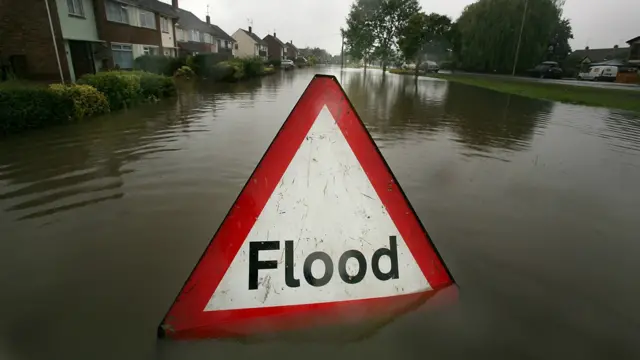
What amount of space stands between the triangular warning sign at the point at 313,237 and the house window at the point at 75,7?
23.6 m

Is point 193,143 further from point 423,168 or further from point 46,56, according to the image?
point 46,56

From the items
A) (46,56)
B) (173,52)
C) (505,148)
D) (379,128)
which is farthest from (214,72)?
(505,148)

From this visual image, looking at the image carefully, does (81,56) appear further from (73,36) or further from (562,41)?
(562,41)

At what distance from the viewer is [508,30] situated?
3856cm

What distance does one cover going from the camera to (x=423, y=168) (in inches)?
229

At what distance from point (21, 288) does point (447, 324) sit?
3082mm

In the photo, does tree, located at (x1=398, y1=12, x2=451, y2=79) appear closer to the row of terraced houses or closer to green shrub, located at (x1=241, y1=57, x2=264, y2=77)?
green shrub, located at (x1=241, y1=57, x2=264, y2=77)

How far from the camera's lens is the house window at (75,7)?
18.4 m

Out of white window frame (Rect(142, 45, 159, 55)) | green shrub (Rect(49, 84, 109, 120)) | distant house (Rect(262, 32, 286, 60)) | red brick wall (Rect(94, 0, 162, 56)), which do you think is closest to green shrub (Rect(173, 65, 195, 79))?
white window frame (Rect(142, 45, 159, 55))

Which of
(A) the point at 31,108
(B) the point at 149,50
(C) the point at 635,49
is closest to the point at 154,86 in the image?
(A) the point at 31,108

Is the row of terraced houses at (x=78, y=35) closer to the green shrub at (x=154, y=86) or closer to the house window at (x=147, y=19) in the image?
the house window at (x=147, y=19)

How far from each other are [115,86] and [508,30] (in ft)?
139

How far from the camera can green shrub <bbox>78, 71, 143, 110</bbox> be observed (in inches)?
427

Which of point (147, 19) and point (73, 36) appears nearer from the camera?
point (73, 36)
